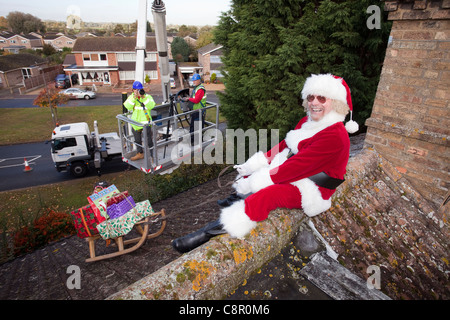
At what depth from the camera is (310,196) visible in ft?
8.88

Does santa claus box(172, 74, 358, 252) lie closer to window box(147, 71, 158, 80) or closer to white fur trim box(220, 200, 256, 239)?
white fur trim box(220, 200, 256, 239)

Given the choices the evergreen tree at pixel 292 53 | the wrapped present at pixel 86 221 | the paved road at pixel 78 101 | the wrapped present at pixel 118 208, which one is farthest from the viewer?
the paved road at pixel 78 101

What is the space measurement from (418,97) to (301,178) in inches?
89.8

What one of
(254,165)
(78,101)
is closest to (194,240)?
(254,165)

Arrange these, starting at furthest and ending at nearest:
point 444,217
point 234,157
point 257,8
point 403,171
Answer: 1. point 234,157
2. point 257,8
3. point 403,171
4. point 444,217

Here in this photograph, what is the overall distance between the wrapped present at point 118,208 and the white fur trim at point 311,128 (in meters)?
2.46

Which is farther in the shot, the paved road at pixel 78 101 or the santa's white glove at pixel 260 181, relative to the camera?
the paved road at pixel 78 101

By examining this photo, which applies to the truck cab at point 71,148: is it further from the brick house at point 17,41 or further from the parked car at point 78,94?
the brick house at point 17,41

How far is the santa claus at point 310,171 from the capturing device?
101 inches

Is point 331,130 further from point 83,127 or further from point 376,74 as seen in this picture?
point 83,127

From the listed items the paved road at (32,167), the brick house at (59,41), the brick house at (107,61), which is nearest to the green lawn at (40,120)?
the paved road at (32,167)
